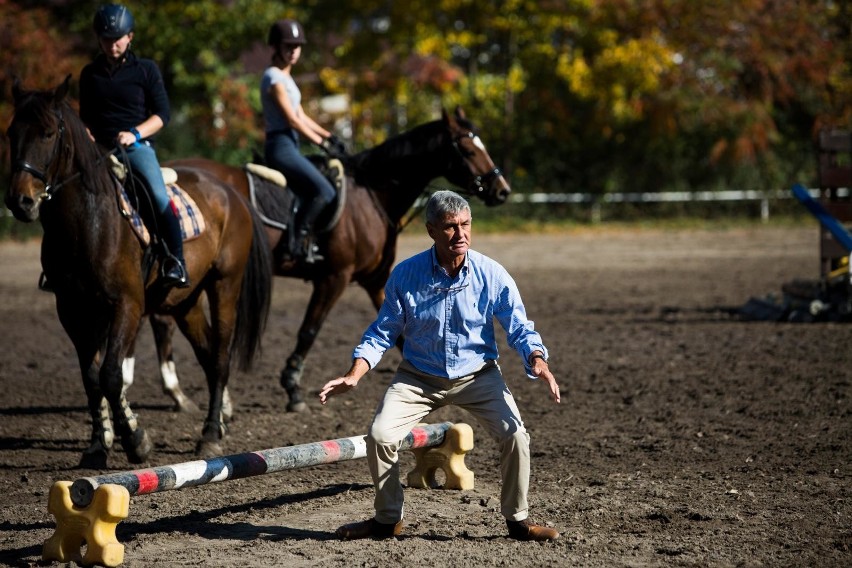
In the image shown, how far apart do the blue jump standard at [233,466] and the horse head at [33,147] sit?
1.92 metres

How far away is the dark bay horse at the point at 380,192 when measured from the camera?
391 inches

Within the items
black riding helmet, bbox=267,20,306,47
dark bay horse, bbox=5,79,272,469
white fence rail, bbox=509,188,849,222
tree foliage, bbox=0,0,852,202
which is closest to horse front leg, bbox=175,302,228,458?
dark bay horse, bbox=5,79,272,469

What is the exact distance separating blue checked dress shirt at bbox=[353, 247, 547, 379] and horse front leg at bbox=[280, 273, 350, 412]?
3731 mm

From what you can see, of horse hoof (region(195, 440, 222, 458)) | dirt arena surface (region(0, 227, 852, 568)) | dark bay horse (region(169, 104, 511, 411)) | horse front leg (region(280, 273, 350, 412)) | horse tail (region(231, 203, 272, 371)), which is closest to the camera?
dirt arena surface (region(0, 227, 852, 568))

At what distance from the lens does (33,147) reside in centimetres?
676

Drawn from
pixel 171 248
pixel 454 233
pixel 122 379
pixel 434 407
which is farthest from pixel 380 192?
pixel 454 233

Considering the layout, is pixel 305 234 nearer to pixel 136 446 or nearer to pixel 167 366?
pixel 167 366

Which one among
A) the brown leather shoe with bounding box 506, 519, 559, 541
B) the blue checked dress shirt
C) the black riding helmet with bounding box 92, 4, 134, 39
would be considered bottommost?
the brown leather shoe with bounding box 506, 519, 559, 541

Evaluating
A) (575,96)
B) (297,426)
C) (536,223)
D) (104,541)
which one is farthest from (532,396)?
(575,96)

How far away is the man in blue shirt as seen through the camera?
5402 millimetres

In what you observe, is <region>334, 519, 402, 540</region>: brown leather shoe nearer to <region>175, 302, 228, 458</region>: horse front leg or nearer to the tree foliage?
<region>175, 302, 228, 458</region>: horse front leg

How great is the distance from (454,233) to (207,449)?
3.08m

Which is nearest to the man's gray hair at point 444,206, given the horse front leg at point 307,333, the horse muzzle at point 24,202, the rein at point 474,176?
the horse muzzle at point 24,202

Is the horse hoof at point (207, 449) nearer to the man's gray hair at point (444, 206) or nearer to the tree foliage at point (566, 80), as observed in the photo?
the man's gray hair at point (444, 206)
